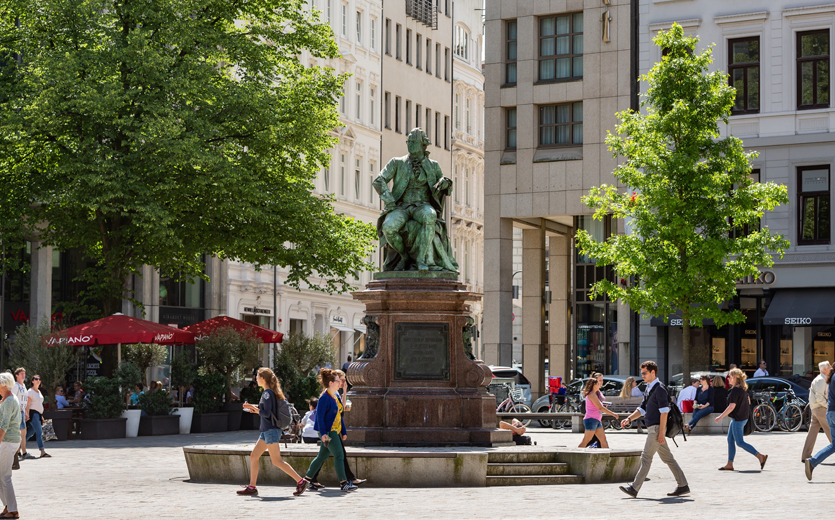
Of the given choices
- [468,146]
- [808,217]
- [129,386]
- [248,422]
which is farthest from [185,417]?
[468,146]

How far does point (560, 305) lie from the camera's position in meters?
49.1

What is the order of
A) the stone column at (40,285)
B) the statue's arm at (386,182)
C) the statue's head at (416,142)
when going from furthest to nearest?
1. the stone column at (40,285)
2. the statue's head at (416,142)
3. the statue's arm at (386,182)

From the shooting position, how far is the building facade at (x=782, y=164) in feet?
127

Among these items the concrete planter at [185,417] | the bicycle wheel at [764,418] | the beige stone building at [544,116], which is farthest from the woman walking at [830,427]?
the beige stone building at [544,116]

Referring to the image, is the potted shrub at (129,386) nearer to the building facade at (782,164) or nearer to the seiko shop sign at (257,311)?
the building facade at (782,164)

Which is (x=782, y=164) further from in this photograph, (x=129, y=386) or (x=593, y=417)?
(x=593, y=417)

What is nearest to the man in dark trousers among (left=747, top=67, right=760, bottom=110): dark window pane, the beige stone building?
(left=747, top=67, right=760, bottom=110): dark window pane

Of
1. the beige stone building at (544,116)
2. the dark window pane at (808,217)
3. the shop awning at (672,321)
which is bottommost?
the shop awning at (672,321)

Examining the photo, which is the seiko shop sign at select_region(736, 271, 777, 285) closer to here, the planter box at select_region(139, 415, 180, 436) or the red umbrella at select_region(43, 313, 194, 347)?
the planter box at select_region(139, 415, 180, 436)

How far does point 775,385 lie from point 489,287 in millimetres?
13017

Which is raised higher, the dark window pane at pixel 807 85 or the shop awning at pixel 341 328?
the dark window pane at pixel 807 85

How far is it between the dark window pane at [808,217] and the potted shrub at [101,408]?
20.7 metres

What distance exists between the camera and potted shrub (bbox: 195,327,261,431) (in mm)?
31922

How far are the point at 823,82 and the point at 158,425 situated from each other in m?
21.9
